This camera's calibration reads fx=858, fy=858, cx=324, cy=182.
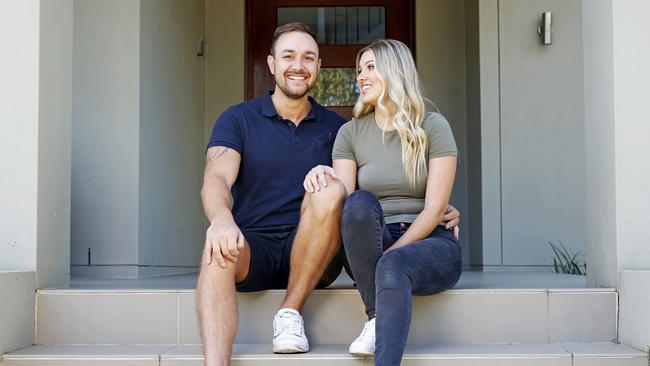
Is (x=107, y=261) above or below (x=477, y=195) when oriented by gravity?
below

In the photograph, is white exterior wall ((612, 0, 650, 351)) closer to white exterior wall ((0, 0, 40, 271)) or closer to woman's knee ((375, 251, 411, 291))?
woman's knee ((375, 251, 411, 291))

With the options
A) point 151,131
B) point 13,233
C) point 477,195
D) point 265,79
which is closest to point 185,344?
point 13,233

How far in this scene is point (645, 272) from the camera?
2.64 metres

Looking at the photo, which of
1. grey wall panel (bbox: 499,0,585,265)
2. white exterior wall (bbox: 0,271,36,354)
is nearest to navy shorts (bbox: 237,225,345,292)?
white exterior wall (bbox: 0,271,36,354)

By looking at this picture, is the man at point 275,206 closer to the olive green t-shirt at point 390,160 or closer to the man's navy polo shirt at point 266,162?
the man's navy polo shirt at point 266,162

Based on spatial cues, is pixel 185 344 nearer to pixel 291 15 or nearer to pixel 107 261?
pixel 107 261

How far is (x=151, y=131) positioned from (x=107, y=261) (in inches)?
27.7

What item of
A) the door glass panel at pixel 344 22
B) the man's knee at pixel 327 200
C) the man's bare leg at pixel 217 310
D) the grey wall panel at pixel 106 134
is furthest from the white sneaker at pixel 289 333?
the door glass panel at pixel 344 22

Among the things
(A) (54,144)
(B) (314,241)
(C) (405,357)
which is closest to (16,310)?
(A) (54,144)

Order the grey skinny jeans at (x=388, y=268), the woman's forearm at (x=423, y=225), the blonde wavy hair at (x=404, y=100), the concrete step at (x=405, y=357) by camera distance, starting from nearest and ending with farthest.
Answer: the grey skinny jeans at (x=388, y=268)
the concrete step at (x=405, y=357)
the woman's forearm at (x=423, y=225)
the blonde wavy hair at (x=404, y=100)

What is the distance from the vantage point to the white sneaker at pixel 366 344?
2.46 m

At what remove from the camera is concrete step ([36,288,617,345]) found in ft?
9.04

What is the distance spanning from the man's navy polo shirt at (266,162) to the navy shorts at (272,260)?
0.04 meters

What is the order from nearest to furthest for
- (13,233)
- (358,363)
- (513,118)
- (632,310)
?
(358,363)
(632,310)
(13,233)
(513,118)
